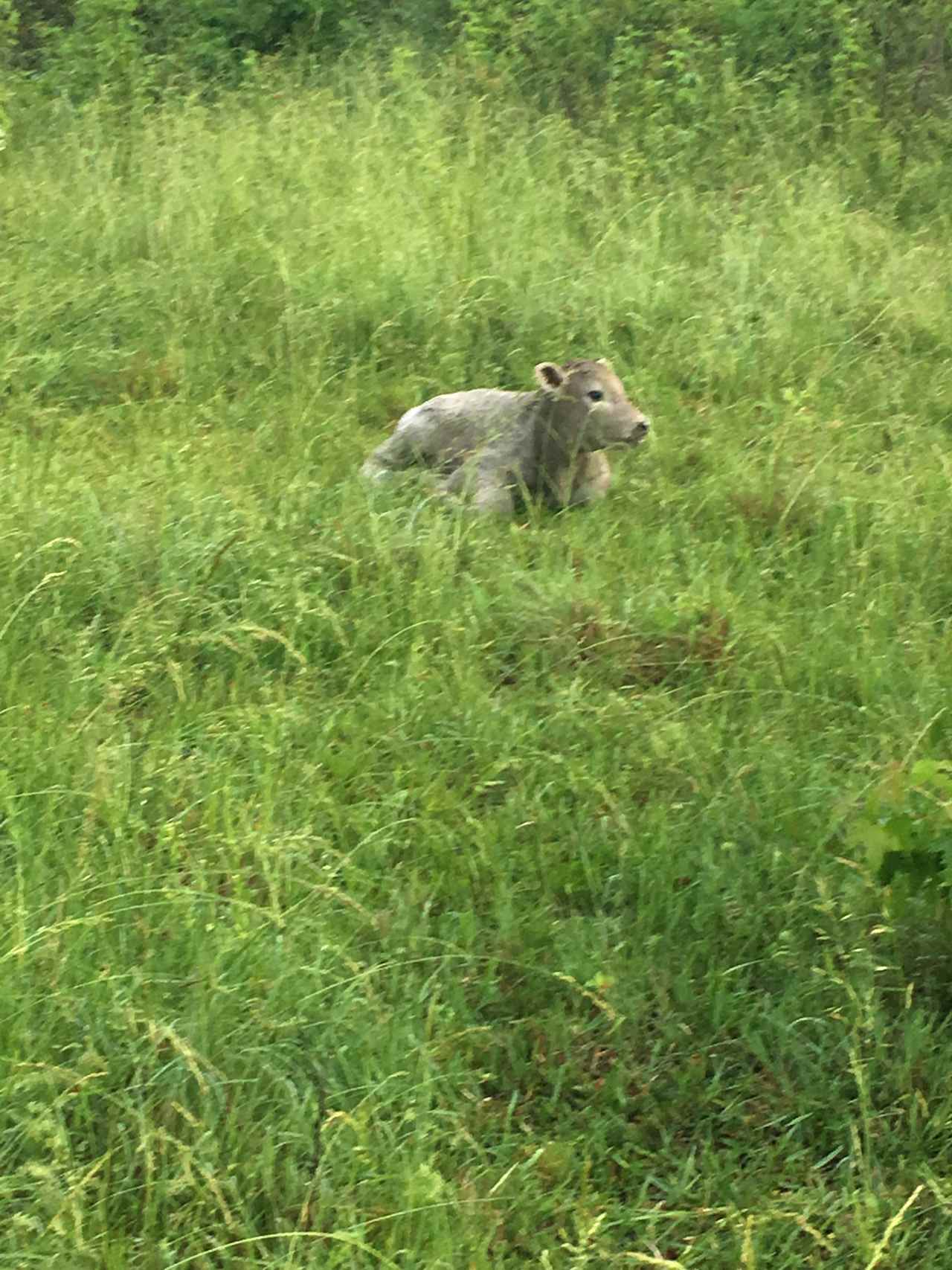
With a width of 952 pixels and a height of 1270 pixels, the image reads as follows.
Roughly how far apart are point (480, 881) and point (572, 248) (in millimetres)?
4430

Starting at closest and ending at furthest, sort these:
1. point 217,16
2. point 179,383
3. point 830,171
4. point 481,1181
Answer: point 481,1181 < point 179,383 < point 830,171 < point 217,16

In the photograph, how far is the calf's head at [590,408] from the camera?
503cm

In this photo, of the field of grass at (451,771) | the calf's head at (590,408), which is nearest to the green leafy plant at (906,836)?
the field of grass at (451,771)

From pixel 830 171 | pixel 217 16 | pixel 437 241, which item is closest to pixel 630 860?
pixel 437 241

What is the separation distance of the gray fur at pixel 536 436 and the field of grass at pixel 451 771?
0.49 feet

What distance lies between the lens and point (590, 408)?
16.6ft

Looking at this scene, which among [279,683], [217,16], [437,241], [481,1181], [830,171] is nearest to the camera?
[481,1181]

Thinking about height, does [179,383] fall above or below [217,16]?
below

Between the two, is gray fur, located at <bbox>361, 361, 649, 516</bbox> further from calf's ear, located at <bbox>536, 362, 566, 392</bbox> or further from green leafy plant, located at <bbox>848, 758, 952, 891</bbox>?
green leafy plant, located at <bbox>848, 758, 952, 891</bbox>

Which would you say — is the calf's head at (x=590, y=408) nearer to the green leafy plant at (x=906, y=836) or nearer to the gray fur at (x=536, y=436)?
the gray fur at (x=536, y=436)

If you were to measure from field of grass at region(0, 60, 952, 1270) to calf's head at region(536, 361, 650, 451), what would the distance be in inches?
7.0

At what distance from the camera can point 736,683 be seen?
12.1 feet

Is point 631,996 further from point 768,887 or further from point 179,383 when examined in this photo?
point 179,383

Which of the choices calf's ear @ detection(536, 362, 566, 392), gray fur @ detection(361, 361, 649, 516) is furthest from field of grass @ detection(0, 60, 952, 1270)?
calf's ear @ detection(536, 362, 566, 392)
